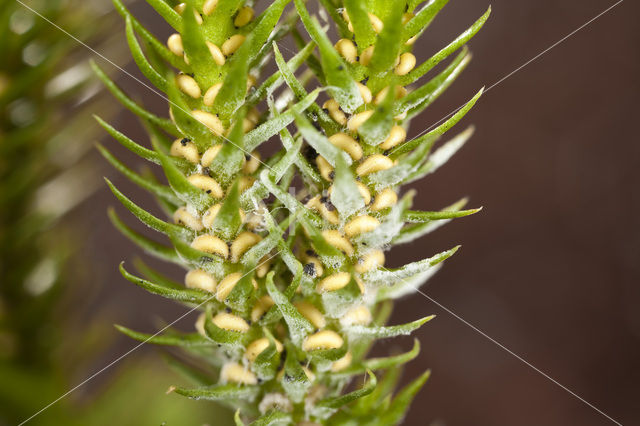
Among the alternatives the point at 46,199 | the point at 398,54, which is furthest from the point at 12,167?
the point at 398,54

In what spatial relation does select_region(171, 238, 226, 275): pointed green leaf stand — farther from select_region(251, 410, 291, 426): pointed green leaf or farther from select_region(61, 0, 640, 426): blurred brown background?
select_region(61, 0, 640, 426): blurred brown background

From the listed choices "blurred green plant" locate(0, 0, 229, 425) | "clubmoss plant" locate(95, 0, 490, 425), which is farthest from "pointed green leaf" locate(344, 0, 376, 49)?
"blurred green plant" locate(0, 0, 229, 425)

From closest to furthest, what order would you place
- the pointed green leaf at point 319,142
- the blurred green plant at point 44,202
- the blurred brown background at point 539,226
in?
the pointed green leaf at point 319,142
the blurred green plant at point 44,202
the blurred brown background at point 539,226

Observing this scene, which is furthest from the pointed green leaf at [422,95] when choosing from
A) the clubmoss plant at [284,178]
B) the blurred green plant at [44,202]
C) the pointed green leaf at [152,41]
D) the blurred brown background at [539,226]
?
the blurred brown background at [539,226]

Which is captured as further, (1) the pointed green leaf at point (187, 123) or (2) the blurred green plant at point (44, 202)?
(2) the blurred green plant at point (44, 202)

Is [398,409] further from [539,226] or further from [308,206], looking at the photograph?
[539,226]

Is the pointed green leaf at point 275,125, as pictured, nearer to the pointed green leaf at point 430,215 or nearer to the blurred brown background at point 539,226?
the pointed green leaf at point 430,215
